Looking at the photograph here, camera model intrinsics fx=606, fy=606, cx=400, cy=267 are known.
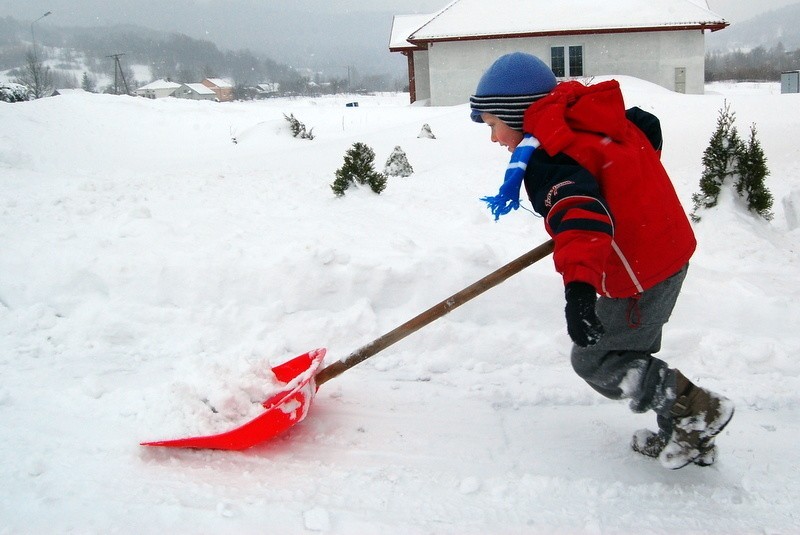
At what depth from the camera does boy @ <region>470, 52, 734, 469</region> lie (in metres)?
1.86

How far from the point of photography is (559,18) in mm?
20578

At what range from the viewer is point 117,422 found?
8.45ft

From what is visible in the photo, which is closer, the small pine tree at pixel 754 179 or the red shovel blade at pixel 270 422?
the red shovel blade at pixel 270 422

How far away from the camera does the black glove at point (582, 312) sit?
6.07 ft

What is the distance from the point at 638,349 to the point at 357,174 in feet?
13.3

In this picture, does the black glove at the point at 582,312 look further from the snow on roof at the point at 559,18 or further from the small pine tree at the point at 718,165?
the snow on roof at the point at 559,18

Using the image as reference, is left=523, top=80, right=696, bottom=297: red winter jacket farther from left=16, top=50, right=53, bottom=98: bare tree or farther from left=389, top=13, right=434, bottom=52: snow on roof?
left=16, top=50, right=53, bottom=98: bare tree

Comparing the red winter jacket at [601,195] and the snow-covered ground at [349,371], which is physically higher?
the red winter jacket at [601,195]

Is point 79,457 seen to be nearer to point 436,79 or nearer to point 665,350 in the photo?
point 665,350

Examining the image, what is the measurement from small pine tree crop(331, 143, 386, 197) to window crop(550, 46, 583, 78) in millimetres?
16594

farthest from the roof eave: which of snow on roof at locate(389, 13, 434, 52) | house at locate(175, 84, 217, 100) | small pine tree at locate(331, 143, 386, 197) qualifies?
house at locate(175, 84, 217, 100)

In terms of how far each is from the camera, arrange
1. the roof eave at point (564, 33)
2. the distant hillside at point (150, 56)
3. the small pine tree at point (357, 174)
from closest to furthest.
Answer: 1. the small pine tree at point (357, 174)
2. the roof eave at point (564, 33)
3. the distant hillside at point (150, 56)

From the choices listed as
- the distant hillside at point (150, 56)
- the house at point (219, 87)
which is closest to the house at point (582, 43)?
the house at point (219, 87)

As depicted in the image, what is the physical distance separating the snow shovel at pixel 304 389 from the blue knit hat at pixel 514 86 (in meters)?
0.50
